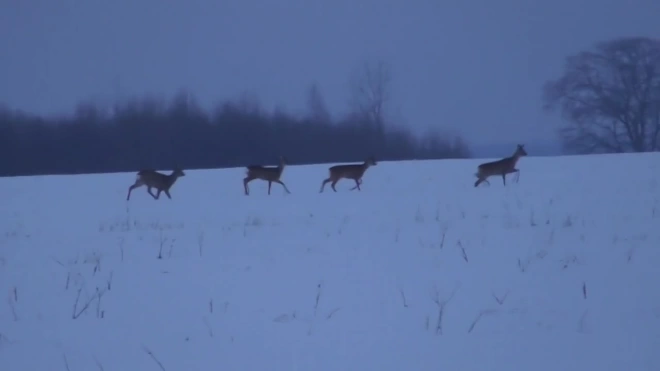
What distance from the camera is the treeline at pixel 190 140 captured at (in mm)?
56219

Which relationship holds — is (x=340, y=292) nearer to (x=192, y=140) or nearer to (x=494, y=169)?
(x=494, y=169)

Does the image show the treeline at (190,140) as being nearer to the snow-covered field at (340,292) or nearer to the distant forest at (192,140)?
the distant forest at (192,140)

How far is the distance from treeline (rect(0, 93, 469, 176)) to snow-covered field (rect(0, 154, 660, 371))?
4454cm

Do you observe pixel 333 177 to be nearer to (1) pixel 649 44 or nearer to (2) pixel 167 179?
(2) pixel 167 179

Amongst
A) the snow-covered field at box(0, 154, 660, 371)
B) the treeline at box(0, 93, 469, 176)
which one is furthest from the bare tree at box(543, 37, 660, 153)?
the snow-covered field at box(0, 154, 660, 371)

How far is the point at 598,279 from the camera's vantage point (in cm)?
Result: 661

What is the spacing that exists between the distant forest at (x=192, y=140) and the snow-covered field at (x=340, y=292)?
147ft

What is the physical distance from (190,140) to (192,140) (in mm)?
189

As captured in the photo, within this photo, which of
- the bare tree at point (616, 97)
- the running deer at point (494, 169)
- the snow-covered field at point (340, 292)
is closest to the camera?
the snow-covered field at point (340, 292)


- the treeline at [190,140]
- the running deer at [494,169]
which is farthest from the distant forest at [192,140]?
the running deer at [494,169]

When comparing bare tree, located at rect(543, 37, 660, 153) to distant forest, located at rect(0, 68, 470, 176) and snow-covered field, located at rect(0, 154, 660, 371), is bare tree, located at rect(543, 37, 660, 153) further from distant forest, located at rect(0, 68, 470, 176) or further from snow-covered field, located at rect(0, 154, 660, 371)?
snow-covered field, located at rect(0, 154, 660, 371)

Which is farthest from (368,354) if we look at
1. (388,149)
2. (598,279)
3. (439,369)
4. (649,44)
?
(388,149)

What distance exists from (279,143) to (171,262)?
173ft

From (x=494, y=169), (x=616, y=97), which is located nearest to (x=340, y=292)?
(x=494, y=169)
